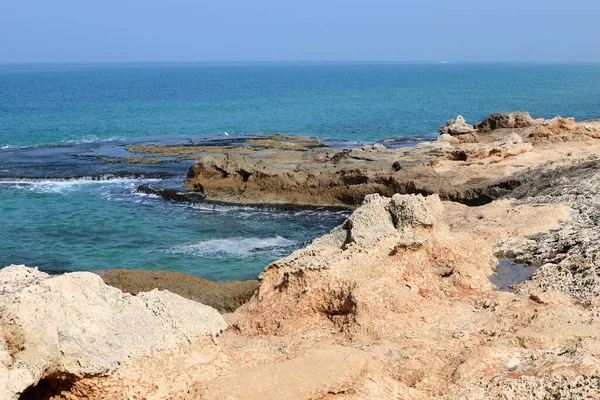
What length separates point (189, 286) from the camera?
14414 mm

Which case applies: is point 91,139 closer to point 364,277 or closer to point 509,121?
point 509,121

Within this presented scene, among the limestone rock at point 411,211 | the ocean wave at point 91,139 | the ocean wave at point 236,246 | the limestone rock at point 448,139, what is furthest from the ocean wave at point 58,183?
the limestone rock at point 411,211

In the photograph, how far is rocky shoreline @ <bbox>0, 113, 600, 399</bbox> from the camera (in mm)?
7207

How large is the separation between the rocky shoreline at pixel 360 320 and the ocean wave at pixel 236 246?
6.01m

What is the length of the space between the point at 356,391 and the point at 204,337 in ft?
6.29

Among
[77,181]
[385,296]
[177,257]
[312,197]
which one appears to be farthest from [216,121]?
[385,296]

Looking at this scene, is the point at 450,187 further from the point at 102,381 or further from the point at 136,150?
the point at 136,150

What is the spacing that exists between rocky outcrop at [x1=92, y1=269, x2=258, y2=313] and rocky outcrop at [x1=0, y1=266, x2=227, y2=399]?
199 inches

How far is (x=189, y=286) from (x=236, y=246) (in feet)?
24.3

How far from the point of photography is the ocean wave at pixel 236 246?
21.0m

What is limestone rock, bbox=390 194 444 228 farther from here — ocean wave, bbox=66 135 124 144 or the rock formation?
ocean wave, bbox=66 135 124 144

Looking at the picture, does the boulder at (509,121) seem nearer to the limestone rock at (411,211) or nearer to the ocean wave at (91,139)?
the limestone rock at (411,211)

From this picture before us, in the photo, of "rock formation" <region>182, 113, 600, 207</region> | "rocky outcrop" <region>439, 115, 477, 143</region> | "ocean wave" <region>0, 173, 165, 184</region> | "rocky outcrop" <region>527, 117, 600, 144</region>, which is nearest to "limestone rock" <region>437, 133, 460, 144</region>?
"rocky outcrop" <region>439, 115, 477, 143</region>

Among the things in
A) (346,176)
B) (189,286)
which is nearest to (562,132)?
(346,176)
